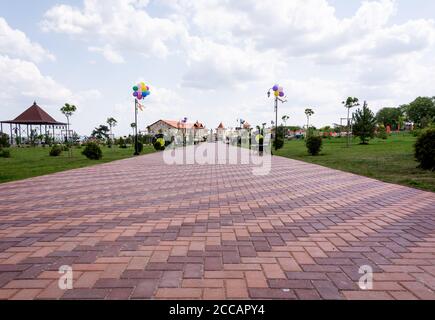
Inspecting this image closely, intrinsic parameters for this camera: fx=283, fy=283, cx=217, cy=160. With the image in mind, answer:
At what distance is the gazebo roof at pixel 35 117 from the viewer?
37.8 m

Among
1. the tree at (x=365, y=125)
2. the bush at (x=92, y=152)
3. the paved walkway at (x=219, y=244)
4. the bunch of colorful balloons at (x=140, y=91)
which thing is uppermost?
the bunch of colorful balloons at (x=140, y=91)

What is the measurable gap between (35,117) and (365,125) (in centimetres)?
4217

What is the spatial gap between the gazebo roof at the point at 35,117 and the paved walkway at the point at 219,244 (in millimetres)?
37489

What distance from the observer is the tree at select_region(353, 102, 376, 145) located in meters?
30.4

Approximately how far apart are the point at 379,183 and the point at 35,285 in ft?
24.5

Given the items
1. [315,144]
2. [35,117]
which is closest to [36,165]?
[315,144]

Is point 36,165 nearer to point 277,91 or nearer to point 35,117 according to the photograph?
point 277,91

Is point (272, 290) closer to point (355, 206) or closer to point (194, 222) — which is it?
point (194, 222)

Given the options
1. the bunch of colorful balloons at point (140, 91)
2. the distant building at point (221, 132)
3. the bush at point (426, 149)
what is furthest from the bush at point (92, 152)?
the distant building at point (221, 132)

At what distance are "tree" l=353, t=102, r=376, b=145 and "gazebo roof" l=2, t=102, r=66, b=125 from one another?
3724cm

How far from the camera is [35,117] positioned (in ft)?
128

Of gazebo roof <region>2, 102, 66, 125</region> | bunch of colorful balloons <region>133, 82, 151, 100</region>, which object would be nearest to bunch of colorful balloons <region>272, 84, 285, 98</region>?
bunch of colorful balloons <region>133, 82, 151, 100</region>

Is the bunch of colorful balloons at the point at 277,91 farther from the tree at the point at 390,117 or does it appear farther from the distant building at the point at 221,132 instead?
the tree at the point at 390,117
